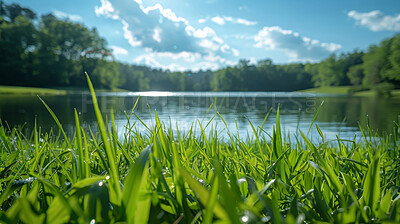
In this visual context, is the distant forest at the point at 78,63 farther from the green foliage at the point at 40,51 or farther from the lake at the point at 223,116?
the lake at the point at 223,116

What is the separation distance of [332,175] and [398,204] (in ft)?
0.45

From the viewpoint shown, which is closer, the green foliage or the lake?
the lake

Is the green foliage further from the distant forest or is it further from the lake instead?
the lake

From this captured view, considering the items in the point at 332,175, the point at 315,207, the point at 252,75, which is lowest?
the point at 315,207

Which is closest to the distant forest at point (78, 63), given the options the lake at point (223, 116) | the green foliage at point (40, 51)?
the green foliage at point (40, 51)

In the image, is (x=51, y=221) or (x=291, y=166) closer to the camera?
(x=51, y=221)

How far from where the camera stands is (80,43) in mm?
34375

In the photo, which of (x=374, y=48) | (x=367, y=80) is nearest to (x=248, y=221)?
(x=367, y=80)

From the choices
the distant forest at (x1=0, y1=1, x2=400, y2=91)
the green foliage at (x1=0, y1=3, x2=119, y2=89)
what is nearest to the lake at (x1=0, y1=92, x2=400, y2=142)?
the distant forest at (x1=0, y1=1, x2=400, y2=91)

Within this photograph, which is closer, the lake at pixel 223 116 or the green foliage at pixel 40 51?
the lake at pixel 223 116

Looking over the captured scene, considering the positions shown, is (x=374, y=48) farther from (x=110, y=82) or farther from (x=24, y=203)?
(x=24, y=203)

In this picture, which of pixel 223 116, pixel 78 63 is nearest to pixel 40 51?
pixel 78 63

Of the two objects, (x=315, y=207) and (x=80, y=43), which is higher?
(x=80, y=43)

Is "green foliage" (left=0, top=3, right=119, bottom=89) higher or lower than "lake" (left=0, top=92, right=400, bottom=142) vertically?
higher
